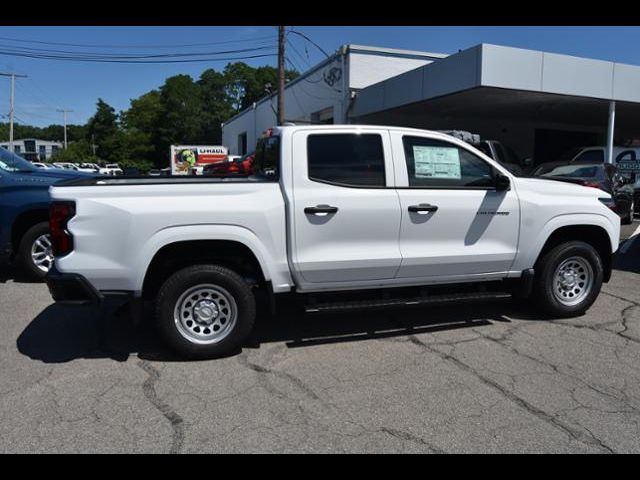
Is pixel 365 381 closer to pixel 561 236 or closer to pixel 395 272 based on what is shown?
pixel 395 272

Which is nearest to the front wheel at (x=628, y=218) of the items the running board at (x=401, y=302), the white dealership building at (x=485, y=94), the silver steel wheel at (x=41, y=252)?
the white dealership building at (x=485, y=94)

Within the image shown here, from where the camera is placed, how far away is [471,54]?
14414 mm

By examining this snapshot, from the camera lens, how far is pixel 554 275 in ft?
18.2

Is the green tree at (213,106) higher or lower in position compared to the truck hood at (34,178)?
higher

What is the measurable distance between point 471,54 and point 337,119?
969cm

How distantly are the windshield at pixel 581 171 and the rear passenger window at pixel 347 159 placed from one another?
8.60m

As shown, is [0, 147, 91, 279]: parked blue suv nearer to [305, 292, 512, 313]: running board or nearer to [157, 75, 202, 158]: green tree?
[305, 292, 512, 313]: running board

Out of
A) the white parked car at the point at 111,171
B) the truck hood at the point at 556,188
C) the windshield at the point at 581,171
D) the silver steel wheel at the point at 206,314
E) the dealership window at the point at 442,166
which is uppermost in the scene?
the white parked car at the point at 111,171

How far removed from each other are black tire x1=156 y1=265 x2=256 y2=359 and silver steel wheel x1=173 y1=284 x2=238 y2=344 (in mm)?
26

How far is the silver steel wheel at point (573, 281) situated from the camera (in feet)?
18.6

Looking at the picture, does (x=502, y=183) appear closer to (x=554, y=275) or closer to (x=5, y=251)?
(x=554, y=275)

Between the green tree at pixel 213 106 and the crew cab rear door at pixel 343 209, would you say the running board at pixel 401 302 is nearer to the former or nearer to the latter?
the crew cab rear door at pixel 343 209

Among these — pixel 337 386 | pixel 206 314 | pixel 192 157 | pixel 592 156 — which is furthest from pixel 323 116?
pixel 337 386

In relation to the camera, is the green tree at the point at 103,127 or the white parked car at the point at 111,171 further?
the green tree at the point at 103,127
